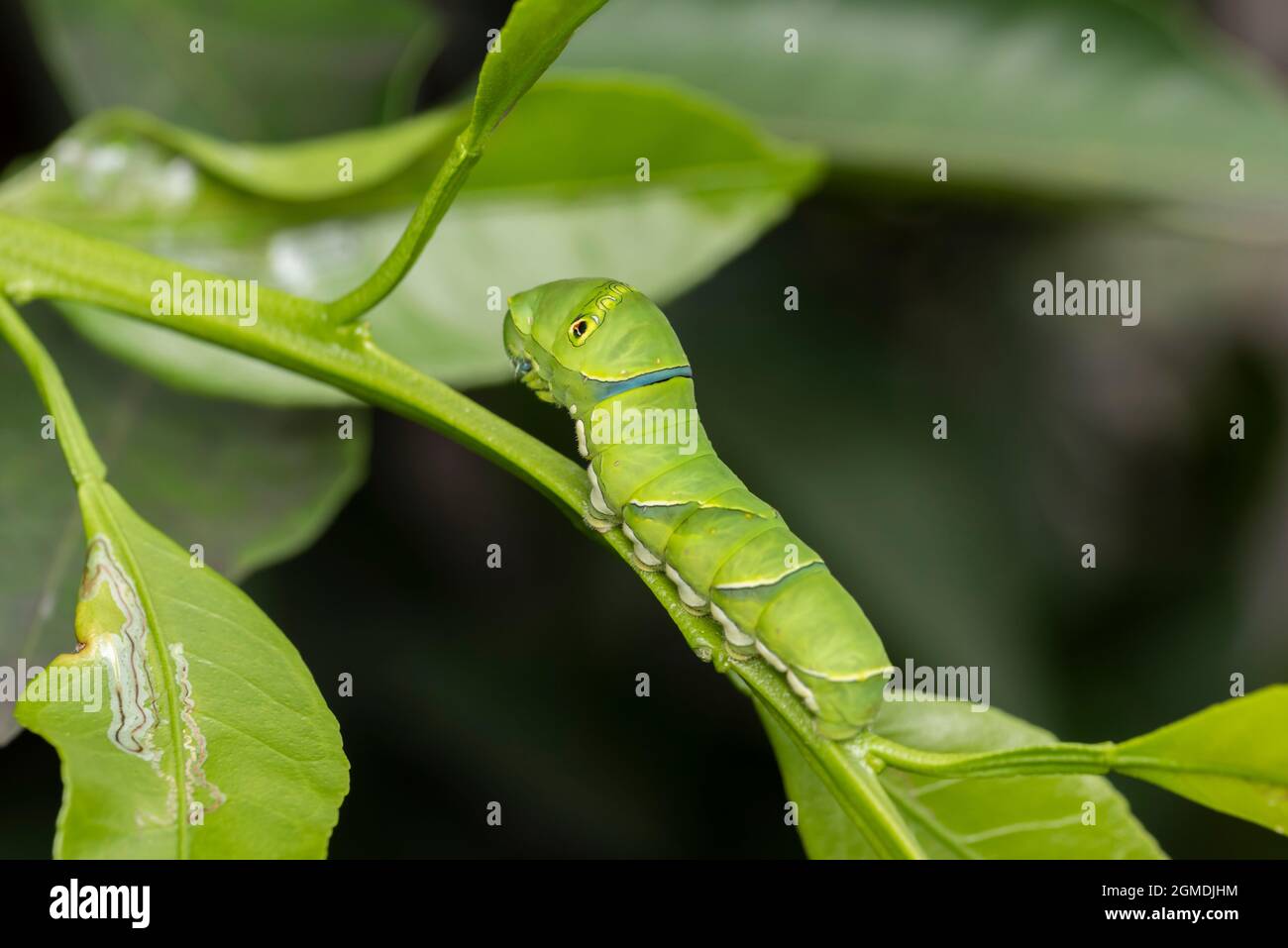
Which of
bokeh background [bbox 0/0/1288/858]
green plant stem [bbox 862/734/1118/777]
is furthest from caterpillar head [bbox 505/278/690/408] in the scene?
bokeh background [bbox 0/0/1288/858]

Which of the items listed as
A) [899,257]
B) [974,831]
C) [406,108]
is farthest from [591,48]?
[974,831]

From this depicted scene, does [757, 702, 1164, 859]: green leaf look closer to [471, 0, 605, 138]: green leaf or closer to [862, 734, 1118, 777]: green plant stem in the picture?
[862, 734, 1118, 777]: green plant stem

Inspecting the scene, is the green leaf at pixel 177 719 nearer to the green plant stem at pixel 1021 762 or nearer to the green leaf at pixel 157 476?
the green leaf at pixel 157 476

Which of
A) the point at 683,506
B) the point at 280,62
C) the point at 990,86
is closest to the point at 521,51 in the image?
the point at 683,506

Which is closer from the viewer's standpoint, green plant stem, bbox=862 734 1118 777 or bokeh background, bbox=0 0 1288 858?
green plant stem, bbox=862 734 1118 777

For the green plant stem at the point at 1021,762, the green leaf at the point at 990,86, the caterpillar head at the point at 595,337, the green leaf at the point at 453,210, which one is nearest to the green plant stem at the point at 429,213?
the caterpillar head at the point at 595,337

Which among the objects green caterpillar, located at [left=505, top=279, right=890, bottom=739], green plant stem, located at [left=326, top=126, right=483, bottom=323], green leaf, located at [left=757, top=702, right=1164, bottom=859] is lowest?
green leaf, located at [left=757, top=702, right=1164, bottom=859]

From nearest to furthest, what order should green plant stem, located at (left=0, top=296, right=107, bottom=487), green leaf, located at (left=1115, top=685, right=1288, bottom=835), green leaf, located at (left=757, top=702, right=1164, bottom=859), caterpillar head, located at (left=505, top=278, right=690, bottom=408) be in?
green leaf, located at (left=1115, top=685, right=1288, bottom=835)
green plant stem, located at (left=0, top=296, right=107, bottom=487)
green leaf, located at (left=757, top=702, right=1164, bottom=859)
caterpillar head, located at (left=505, top=278, right=690, bottom=408)

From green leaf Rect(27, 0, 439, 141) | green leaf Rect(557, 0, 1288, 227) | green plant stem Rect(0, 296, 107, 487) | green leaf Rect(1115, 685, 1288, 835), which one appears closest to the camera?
green leaf Rect(1115, 685, 1288, 835)

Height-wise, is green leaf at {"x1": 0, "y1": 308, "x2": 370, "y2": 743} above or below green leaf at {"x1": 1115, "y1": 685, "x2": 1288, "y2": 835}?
above
